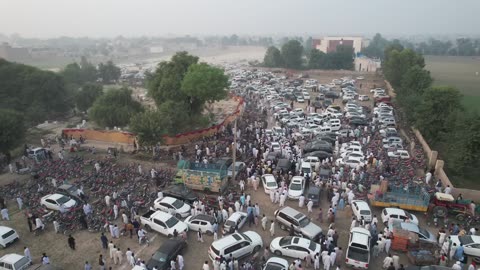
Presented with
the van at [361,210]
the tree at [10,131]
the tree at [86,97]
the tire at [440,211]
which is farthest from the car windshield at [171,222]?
the tree at [86,97]

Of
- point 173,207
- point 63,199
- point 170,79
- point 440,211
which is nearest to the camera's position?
point 440,211

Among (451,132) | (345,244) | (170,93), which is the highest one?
(170,93)

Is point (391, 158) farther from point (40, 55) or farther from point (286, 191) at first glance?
point (40, 55)

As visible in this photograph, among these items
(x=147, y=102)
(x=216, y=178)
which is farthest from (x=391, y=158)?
(x=147, y=102)

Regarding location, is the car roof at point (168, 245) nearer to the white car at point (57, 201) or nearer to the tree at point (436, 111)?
the white car at point (57, 201)

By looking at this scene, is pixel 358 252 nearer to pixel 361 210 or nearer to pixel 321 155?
pixel 361 210

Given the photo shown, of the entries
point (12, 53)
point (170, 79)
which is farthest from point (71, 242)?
point (12, 53)
